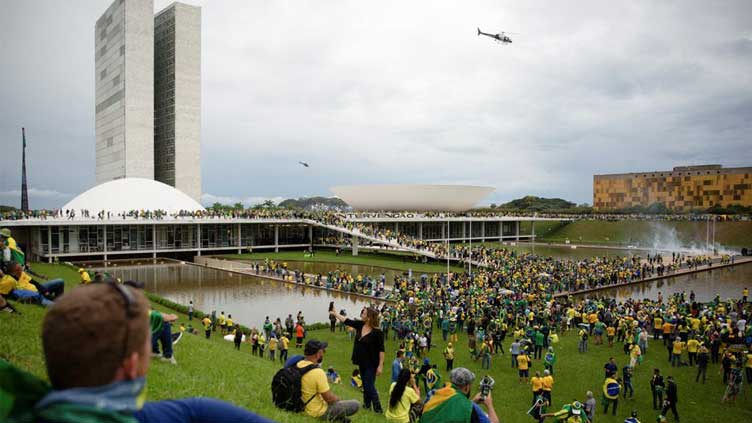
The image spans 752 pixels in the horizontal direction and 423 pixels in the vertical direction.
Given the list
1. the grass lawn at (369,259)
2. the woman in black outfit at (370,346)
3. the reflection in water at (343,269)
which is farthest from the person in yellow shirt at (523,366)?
the grass lawn at (369,259)

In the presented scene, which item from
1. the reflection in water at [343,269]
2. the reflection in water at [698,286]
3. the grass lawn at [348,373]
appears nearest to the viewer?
the grass lawn at [348,373]

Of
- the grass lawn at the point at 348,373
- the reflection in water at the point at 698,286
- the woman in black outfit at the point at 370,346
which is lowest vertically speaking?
the reflection in water at the point at 698,286

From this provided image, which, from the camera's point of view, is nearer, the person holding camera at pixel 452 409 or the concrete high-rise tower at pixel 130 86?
the person holding camera at pixel 452 409

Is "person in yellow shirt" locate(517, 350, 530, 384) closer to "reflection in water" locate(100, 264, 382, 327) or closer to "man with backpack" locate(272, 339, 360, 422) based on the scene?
"man with backpack" locate(272, 339, 360, 422)

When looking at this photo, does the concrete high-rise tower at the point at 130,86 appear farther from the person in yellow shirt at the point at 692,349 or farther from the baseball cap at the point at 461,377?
the baseball cap at the point at 461,377

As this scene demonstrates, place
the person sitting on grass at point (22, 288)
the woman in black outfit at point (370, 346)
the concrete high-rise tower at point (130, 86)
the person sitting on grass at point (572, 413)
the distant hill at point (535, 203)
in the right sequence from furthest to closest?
1. the distant hill at point (535, 203)
2. the concrete high-rise tower at point (130, 86)
3. the person sitting on grass at point (572, 413)
4. the person sitting on grass at point (22, 288)
5. the woman in black outfit at point (370, 346)

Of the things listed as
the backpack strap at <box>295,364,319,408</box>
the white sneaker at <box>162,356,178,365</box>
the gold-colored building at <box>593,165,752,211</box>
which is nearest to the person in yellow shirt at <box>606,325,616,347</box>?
the white sneaker at <box>162,356,178,365</box>

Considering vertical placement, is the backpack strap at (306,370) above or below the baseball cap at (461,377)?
below

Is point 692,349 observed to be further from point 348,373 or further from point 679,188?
point 679,188
